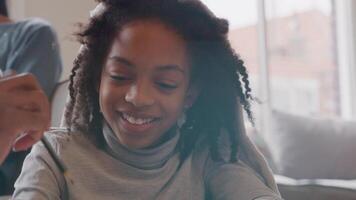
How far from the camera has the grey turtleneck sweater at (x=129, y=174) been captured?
874mm

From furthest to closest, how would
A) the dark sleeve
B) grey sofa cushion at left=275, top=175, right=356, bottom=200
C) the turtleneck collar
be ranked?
the dark sleeve < grey sofa cushion at left=275, top=175, right=356, bottom=200 < the turtleneck collar

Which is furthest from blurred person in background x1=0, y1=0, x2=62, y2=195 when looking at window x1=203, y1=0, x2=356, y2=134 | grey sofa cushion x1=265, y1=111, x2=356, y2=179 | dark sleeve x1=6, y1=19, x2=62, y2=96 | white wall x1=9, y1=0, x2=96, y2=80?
window x1=203, y1=0, x2=356, y2=134

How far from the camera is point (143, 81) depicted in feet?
2.92

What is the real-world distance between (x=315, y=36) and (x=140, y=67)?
6.57 feet

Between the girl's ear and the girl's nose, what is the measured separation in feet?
0.37

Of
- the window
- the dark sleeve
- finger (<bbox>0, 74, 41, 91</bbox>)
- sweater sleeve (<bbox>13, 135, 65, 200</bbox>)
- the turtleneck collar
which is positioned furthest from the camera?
the window

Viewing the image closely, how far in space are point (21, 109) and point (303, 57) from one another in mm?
2296

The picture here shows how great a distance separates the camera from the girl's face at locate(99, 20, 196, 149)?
0.89m

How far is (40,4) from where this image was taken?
208cm

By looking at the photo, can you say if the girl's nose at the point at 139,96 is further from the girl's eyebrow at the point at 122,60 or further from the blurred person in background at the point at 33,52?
the blurred person in background at the point at 33,52

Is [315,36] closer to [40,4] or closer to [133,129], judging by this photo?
[40,4]

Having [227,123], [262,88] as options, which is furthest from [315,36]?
[227,123]

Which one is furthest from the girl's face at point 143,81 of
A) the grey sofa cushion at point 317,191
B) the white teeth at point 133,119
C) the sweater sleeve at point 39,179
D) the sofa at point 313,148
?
the sofa at point 313,148

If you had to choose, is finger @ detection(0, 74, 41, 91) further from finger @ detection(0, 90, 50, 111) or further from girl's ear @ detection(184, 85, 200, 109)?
girl's ear @ detection(184, 85, 200, 109)
